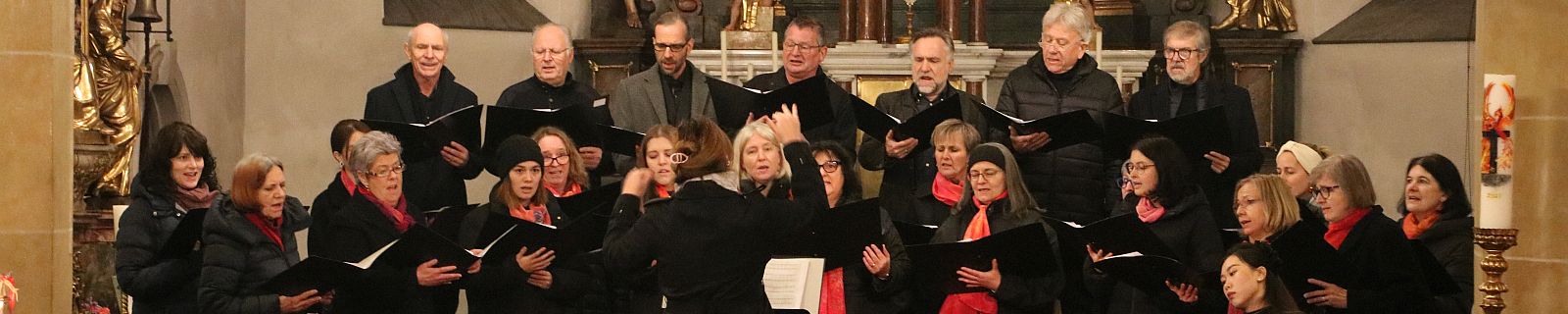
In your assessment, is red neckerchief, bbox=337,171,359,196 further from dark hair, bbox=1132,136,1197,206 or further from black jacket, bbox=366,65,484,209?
dark hair, bbox=1132,136,1197,206

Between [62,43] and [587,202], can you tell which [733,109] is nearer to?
[587,202]

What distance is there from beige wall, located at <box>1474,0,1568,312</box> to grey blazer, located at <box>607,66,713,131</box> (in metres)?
2.58

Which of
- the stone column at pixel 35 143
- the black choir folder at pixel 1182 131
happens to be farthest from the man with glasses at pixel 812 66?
the stone column at pixel 35 143

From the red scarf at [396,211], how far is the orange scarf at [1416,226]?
297cm

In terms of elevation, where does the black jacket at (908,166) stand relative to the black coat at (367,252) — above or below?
above

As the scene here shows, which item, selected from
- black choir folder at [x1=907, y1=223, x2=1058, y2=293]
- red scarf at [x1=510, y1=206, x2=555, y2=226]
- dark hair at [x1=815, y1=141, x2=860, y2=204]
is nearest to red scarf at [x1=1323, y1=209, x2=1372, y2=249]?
black choir folder at [x1=907, y1=223, x2=1058, y2=293]

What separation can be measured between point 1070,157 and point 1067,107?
0.55ft

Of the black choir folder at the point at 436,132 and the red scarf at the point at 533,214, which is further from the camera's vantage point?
the black choir folder at the point at 436,132

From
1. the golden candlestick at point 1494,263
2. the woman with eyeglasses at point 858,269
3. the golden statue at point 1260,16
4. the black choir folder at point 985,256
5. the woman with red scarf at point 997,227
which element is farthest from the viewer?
the golden statue at point 1260,16

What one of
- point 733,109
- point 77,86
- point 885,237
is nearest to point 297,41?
point 77,86

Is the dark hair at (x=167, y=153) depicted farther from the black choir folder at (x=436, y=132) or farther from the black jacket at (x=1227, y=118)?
the black jacket at (x=1227, y=118)

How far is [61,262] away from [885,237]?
2.45 meters

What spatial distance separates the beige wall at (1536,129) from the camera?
19.3 feet

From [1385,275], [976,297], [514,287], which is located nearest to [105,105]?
[514,287]
